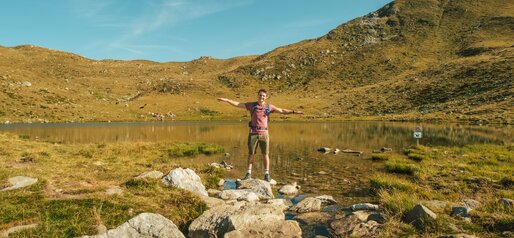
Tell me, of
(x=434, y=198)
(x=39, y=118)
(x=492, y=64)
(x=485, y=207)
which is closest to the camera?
(x=485, y=207)

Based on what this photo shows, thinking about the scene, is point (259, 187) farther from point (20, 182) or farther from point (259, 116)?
point (20, 182)

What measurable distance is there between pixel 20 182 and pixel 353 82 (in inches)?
5792

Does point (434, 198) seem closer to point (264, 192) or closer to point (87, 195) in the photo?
point (264, 192)

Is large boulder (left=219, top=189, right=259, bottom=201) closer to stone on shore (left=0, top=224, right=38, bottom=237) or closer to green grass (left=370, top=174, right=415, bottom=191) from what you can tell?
green grass (left=370, top=174, right=415, bottom=191)

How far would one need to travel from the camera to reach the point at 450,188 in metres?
14.9

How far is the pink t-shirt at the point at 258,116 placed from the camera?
16.5 metres

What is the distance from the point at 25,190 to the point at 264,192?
851 cm

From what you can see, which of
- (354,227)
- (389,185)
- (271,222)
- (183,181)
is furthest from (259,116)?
(354,227)

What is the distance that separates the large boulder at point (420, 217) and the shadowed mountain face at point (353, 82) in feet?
226

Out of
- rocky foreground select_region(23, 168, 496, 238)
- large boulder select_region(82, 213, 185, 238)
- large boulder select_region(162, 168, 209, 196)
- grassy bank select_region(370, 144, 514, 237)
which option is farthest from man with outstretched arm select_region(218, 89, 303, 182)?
large boulder select_region(82, 213, 185, 238)

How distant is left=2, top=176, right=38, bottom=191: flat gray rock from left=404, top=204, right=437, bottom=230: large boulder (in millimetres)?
12567

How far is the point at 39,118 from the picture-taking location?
9188 centimetres

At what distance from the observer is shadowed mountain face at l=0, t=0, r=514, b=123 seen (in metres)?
98.6

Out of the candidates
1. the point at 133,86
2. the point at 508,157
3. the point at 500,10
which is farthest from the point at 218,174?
the point at 500,10
